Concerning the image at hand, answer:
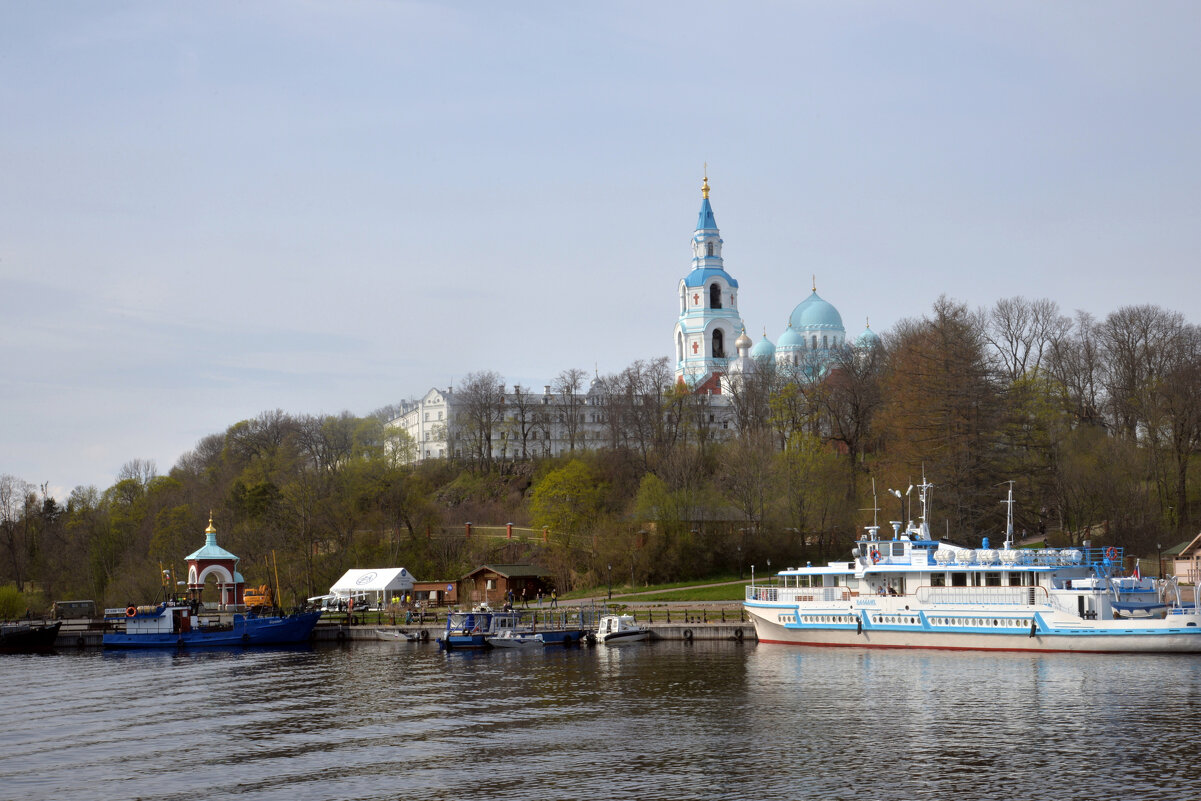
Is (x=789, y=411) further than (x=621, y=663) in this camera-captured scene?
Yes

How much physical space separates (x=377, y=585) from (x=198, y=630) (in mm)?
14688

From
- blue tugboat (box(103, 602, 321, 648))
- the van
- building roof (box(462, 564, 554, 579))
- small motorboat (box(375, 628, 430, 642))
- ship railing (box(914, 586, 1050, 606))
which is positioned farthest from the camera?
the van

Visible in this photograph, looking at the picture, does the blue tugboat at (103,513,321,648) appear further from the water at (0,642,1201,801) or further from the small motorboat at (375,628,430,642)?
the water at (0,642,1201,801)

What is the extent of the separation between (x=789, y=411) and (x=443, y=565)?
3131 centimetres

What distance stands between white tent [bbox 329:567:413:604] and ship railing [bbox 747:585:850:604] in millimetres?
35324

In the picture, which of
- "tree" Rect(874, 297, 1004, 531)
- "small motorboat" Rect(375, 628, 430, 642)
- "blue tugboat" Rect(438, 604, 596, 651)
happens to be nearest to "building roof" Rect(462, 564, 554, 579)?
"small motorboat" Rect(375, 628, 430, 642)

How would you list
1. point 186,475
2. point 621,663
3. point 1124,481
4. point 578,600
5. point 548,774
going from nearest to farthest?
point 548,774
point 621,663
point 1124,481
point 578,600
point 186,475

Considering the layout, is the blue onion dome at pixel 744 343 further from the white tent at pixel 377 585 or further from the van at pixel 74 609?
the van at pixel 74 609

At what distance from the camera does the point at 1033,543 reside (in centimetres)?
7925

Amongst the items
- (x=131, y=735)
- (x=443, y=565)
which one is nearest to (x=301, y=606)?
(x=443, y=565)

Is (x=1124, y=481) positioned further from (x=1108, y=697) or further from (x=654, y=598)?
(x=1108, y=697)

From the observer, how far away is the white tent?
88.4m

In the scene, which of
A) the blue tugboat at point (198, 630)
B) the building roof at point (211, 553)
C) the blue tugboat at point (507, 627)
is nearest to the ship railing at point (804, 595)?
the blue tugboat at point (507, 627)

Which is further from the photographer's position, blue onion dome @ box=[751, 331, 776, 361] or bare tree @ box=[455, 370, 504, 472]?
blue onion dome @ box=[751, 331, 776, 361]
